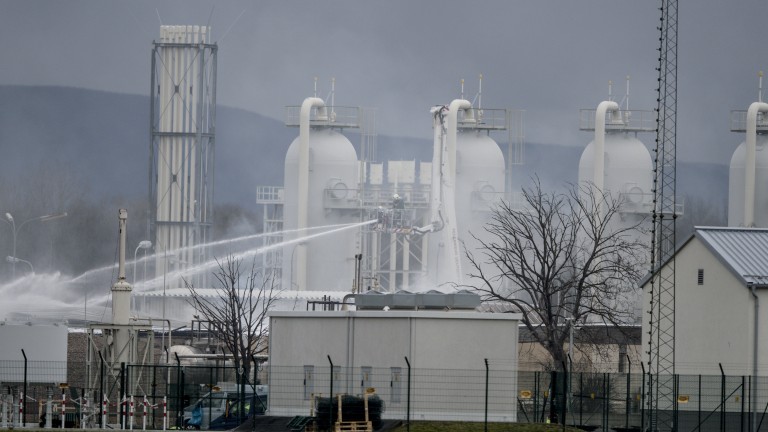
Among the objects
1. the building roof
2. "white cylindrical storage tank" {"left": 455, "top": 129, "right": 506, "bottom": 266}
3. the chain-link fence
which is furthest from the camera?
"white cylindrical storage tank" {"left": 455, "top": 129, "right": 506, "bottom": 266}

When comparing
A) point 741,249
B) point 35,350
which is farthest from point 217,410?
point 741,249

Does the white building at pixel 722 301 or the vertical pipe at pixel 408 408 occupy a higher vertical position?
the white building at pixel 722 301

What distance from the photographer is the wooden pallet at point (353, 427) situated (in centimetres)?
3762

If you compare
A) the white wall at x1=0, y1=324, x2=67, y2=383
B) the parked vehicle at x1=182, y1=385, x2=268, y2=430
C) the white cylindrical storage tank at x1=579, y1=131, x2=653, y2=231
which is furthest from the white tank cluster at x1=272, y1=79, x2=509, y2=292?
the parked vehicle at x1=182, y1=385, x2=268, y2=430

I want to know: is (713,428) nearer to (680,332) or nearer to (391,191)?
(680,332)

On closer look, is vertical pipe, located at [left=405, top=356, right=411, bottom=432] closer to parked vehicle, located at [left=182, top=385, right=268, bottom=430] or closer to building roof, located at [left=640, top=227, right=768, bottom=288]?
parked vehicle, located at [left=182, top=385, right=268, bottom=430]

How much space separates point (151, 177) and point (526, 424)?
251 feet

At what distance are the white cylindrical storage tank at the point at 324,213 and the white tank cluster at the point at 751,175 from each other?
2893cm

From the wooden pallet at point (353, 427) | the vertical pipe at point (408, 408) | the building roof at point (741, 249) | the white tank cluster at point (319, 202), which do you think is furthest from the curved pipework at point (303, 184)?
the wooden pallet at point (353, 427)

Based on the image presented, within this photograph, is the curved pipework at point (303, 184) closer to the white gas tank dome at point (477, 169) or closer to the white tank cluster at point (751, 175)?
the white gas tank dome at point (477, 169)

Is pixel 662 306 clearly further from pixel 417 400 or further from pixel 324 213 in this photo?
pixel 324 213

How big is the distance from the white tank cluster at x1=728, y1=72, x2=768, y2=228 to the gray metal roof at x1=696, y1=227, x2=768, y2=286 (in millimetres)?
64040

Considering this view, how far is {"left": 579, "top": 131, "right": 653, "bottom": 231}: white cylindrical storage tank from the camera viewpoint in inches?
4604

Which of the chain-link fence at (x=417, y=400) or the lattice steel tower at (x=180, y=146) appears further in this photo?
the lattice steel tower at (x=180, y=146)
